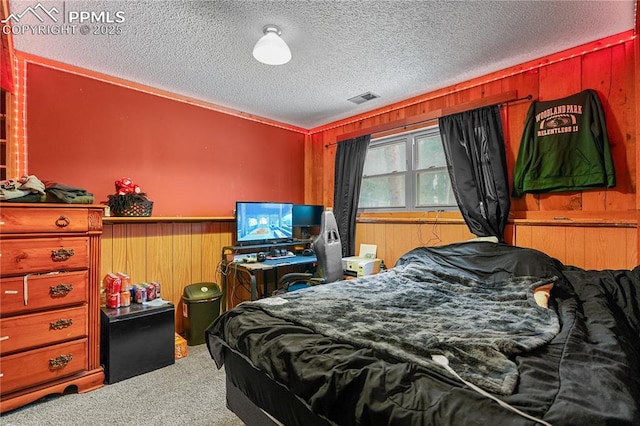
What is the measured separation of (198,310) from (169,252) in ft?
2.07

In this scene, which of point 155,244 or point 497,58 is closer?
point 497,58

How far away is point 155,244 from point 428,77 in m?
2.96

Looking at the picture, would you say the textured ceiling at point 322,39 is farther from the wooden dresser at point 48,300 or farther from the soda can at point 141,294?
the soda can at point 141,294

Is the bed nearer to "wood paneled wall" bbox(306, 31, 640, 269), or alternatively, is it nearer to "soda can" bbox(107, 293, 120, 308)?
"wood paneled wall" bbox(306, 31, 640, 269)

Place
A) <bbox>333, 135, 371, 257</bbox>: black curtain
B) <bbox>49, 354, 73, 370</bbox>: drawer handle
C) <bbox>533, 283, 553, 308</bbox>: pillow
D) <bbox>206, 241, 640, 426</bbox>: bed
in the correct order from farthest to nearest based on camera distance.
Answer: <bbox>333, 135, 371, 257</bbox>: black curtain → <bbox>49, 354, 73, 370</bbox>: drawer handle → <bbox>533, 283, 553, 308</bbox>: pillow → <bbox>206, 241, 640, 426</bbox>: bed

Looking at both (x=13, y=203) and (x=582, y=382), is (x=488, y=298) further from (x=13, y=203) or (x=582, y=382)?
(x=13, y=203)

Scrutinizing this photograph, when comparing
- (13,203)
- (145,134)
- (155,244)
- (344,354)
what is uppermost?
(145,134)

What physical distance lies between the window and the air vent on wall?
0.52 m

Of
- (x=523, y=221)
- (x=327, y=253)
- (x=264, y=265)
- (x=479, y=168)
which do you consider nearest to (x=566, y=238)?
(x=523, y=221)

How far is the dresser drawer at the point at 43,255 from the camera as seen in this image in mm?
1876

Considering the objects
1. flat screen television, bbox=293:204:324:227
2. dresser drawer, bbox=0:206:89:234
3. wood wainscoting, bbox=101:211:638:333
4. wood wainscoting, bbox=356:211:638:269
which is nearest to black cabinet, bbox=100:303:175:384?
wood wainscoting, bbox=101:211:638:333

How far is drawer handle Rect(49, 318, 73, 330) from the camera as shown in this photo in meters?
2.00

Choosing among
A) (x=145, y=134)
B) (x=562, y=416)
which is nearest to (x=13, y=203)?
(x=145, y=134)

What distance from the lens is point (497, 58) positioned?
2.53 metres
